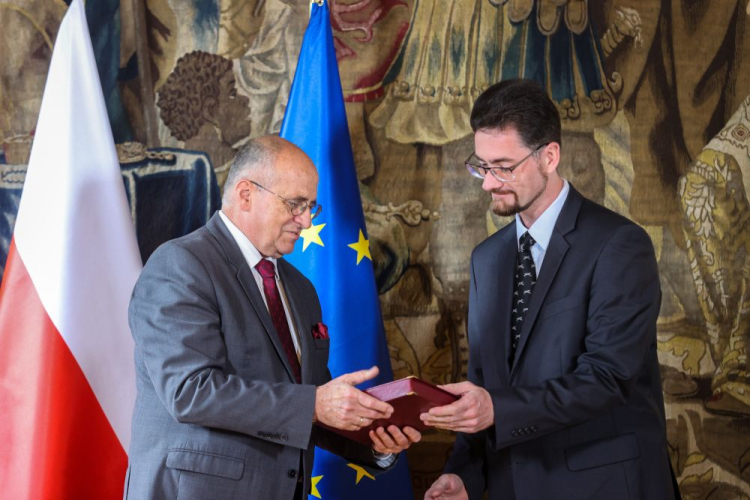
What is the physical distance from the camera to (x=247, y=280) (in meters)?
3.01

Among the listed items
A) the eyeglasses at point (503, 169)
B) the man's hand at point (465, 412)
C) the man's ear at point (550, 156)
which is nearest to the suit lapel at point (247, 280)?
the man's hand at point (465, 412)

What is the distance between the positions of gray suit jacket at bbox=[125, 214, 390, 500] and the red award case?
9.5 inches

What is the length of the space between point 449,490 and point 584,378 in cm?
73

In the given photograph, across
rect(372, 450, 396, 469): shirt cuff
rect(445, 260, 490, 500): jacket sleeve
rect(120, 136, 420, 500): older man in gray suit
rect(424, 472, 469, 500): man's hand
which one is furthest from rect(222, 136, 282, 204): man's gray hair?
rect(424, 472, 469, 500): man's hand

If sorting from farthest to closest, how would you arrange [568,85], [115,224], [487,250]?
[568,85] → [115,224] → [487,250]

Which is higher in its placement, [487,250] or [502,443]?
[487,250]

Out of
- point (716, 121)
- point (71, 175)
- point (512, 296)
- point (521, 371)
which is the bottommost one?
point (521, 371)

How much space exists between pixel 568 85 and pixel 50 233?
2.80 m

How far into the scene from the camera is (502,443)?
3.00 metres

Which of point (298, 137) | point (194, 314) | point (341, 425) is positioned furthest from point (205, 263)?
point (298, 137)

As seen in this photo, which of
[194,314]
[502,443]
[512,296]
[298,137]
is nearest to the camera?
[194,314]

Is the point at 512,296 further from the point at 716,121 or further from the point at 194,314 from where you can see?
the point at 716,121

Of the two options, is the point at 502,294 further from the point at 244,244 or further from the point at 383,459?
the point at 244,244

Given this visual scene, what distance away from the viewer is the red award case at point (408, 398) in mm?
2705
